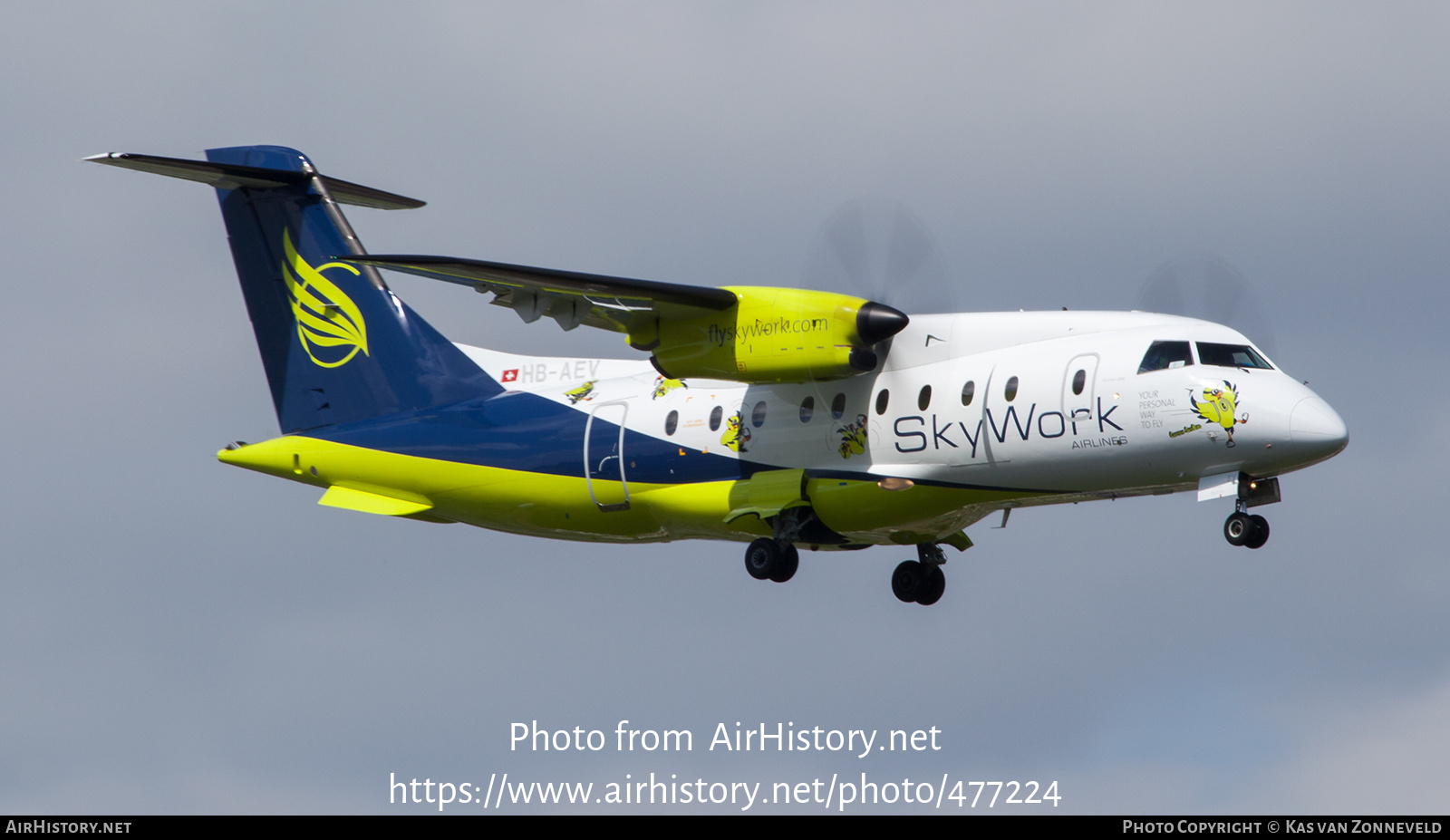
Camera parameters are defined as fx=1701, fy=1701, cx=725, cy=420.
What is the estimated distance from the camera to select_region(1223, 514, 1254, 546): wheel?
15.9 meters

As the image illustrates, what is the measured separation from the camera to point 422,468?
2116 cm

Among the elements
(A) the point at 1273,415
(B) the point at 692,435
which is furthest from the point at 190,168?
(A) the point at 1273,415

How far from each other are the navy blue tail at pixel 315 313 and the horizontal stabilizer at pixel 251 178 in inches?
1.0

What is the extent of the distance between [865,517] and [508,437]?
4.85 metres

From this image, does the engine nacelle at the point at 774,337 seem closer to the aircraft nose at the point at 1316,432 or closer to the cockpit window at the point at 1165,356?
the cockpit window at the point at 1165,356

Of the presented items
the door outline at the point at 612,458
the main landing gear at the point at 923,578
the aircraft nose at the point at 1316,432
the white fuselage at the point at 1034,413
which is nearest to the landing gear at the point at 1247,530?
the white fuselage at the point at 1034,413

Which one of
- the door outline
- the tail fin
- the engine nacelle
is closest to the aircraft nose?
the engine nacelle

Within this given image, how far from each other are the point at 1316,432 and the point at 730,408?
6526 millimetres

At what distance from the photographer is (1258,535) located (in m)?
15.9

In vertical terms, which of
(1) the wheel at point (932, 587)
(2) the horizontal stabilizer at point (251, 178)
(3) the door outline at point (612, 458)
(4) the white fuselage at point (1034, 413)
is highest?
(2) the horizontal stabilizer at point (251, 178)

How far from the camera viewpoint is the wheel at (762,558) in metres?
18.7

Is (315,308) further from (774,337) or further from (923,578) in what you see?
(923,578)

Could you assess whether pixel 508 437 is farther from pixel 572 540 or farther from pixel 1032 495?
pixel 1032 495

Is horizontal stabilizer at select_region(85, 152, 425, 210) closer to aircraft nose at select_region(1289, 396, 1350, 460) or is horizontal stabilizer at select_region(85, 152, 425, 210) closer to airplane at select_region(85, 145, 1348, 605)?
airplane at select_region(85, 145, 1348, 605)
